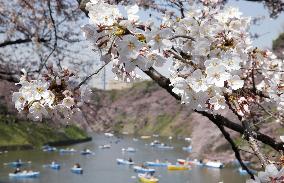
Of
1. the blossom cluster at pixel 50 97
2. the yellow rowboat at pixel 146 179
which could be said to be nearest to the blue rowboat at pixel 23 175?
the yellow rowboat at pixel 146 179

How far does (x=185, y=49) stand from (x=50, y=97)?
736mm

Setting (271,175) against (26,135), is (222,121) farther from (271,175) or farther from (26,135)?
(26,135)

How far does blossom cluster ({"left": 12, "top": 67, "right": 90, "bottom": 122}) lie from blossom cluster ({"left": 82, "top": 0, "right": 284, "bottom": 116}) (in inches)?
11.9

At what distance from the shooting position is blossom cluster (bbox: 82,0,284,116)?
1987 millimetres

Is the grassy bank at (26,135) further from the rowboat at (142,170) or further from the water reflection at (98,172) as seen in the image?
the rowboat at (142,170)

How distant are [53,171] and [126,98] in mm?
85562

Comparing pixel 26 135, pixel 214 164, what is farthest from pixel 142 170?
pixel 26 135

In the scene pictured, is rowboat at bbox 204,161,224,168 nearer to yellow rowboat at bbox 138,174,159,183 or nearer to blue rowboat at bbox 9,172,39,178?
yellow rowboat at bbox 138,174,159,183

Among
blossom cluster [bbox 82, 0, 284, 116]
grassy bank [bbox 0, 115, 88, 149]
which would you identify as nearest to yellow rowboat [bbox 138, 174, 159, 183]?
grassy bank [bbox 0, 115, 88, 149]

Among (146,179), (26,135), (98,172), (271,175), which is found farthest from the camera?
(26,135)

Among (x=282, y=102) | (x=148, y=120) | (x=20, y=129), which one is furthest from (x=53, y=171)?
(x=148, y=120)

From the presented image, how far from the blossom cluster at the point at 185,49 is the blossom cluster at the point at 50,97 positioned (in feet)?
1.00

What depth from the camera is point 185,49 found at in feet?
8.35

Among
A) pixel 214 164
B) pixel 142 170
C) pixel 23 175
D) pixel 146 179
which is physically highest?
pixel 214 164
